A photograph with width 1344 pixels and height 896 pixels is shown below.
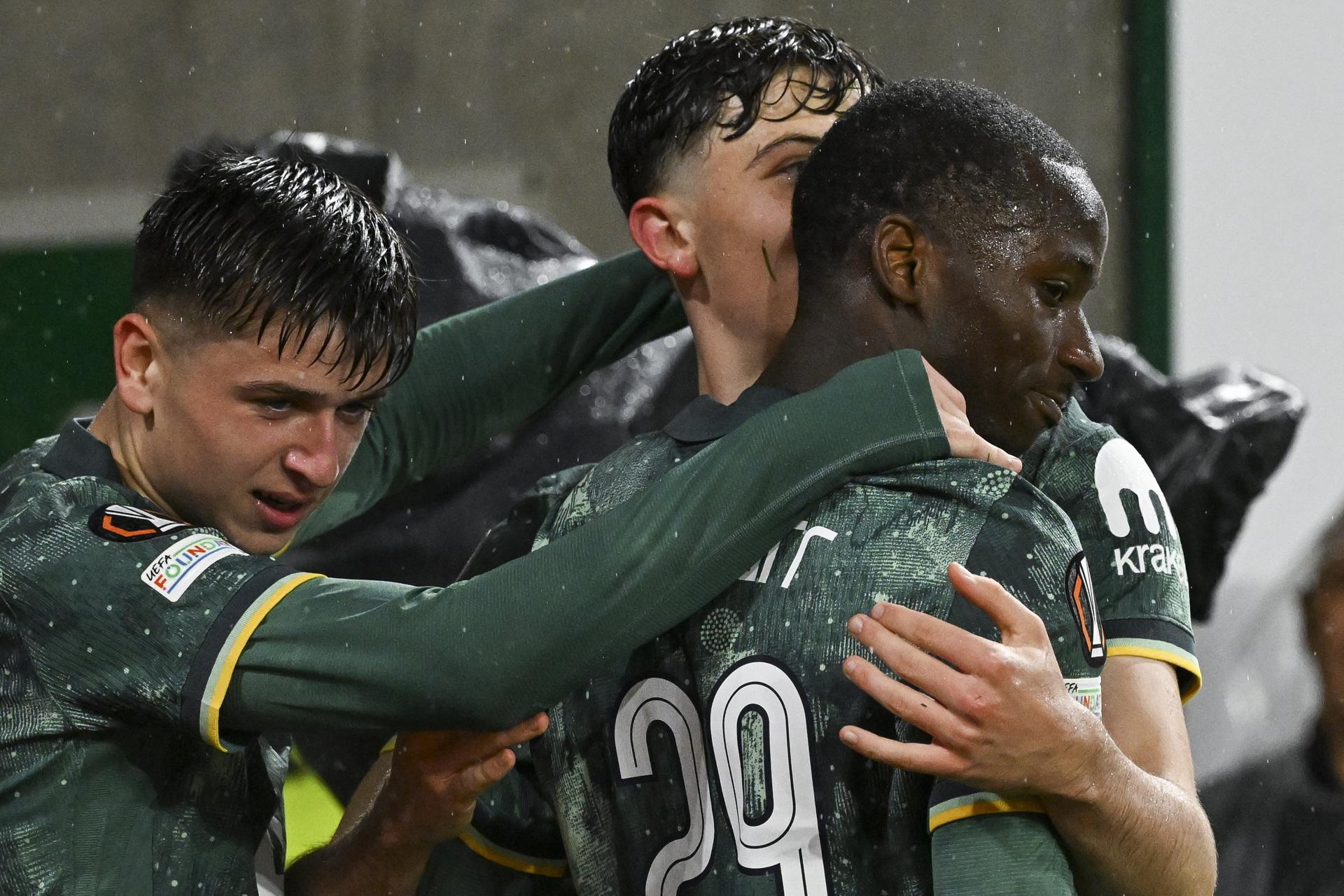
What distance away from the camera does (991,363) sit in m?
1.27

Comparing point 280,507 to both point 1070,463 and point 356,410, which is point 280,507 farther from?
point 1070,463

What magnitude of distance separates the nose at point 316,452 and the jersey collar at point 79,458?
0.17 metres

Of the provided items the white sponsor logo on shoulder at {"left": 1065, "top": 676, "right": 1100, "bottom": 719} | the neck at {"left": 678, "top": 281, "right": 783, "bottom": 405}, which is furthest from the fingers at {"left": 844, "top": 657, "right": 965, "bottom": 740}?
the neck at {"left": 678, "top": 281, "right": 783, "bottom": 405}

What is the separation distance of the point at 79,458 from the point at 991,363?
32.7 inches

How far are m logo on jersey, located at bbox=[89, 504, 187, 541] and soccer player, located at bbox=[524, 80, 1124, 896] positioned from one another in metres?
0.36

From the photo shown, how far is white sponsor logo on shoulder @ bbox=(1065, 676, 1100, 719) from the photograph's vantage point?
46.4 inches

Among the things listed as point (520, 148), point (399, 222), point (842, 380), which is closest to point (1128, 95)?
point (520, 148)

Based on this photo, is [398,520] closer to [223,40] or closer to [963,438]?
[963,438]

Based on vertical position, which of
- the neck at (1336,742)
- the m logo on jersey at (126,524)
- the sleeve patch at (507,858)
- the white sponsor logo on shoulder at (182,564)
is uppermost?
the m logo on jersey at (126,524)

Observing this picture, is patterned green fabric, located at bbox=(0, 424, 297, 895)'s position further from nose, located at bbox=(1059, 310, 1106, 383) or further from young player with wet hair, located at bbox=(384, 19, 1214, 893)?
nose, located at bbox=(1059, 310, 1106, 383)

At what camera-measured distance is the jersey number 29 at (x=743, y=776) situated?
119 centimetres

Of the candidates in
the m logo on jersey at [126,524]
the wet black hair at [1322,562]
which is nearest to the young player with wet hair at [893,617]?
the m logo on jersey at [126,524]

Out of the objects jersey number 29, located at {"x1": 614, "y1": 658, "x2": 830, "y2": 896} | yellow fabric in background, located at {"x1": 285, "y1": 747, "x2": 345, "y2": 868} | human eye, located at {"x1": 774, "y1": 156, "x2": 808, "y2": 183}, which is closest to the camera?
jersey number 29, located at {"x1": 614, "y1": 658, "x2": 830, "y2": 896}

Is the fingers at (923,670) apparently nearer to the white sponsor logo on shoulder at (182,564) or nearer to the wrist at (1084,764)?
the wrist at (1084,764)
